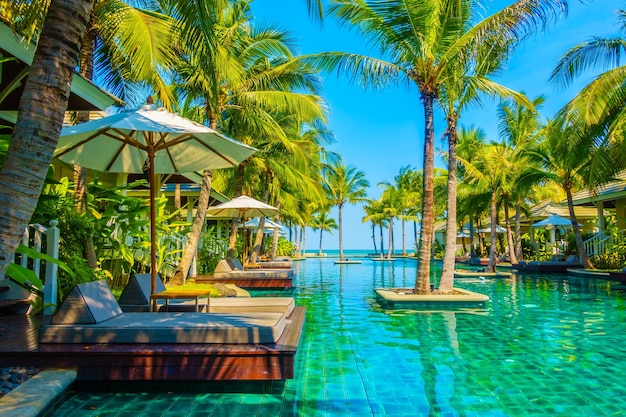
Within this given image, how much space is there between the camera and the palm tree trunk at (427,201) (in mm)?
10922

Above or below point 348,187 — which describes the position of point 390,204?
below

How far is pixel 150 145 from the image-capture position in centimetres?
609

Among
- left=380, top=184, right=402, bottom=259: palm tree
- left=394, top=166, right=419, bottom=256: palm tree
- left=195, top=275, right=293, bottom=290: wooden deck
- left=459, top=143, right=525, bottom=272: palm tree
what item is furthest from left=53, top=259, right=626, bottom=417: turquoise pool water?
left=380, top=184, right=402, bottom=259: palm tree

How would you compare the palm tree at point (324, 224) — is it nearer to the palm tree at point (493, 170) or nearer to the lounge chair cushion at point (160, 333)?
the palm tree at point (493, 170)

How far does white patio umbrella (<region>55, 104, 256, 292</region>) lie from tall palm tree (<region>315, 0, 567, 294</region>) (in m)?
5.36

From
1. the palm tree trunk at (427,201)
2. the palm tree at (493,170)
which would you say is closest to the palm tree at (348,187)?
the palm tree at (493,170)

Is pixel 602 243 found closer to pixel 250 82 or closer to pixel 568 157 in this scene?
pixel 568 157

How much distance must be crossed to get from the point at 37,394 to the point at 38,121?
2.17 meters

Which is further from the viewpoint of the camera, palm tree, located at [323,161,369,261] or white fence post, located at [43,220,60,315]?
palm tree, located at [323,161,369,261]

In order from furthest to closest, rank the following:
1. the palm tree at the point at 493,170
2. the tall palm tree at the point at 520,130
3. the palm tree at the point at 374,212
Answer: the palm tree at the point at 374,212 → the tall palm tree at the point at 520,130 → the palm tree at the point at 493,170

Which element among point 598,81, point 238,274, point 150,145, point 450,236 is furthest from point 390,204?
point 150,145

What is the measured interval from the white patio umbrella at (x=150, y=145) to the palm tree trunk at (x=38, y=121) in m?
2.27

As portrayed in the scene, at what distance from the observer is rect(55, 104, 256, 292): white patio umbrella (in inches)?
208

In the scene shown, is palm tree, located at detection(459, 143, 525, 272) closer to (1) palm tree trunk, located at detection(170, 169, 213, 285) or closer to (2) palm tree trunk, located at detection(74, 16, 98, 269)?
(1) palm tree trunk, located at detection(170, 169, 213, 285)
